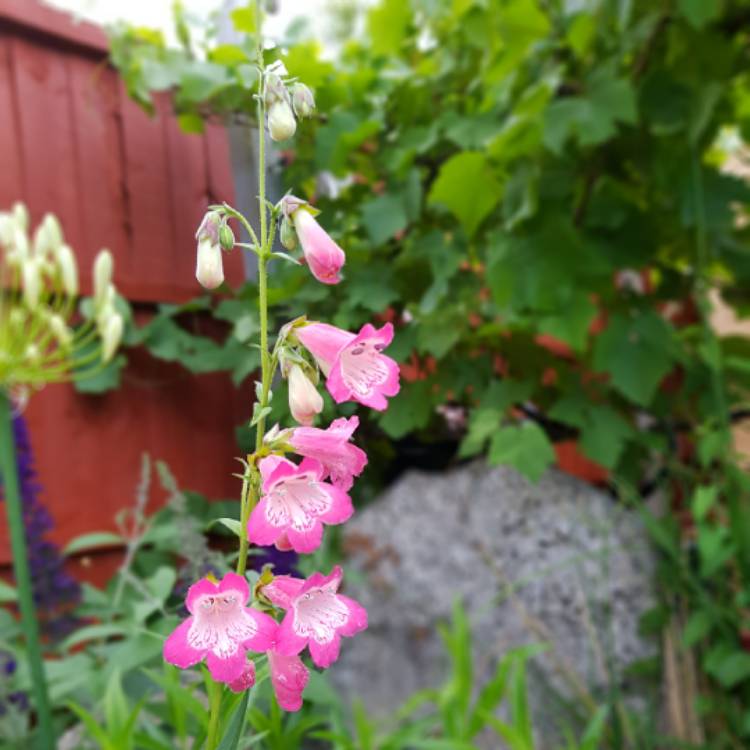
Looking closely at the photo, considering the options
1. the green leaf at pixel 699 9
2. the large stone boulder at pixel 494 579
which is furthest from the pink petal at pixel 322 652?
the green leaf at pixel 699 9

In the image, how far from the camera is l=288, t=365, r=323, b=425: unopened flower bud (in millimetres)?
426

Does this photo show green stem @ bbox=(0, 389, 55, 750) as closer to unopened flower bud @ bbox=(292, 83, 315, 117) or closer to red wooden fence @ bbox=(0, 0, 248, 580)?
red wooden fence @ bbox=(0, 0, 248, 580)

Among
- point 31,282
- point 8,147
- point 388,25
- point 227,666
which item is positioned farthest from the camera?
point 388,25

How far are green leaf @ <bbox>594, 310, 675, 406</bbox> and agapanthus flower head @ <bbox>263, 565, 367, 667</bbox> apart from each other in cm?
130

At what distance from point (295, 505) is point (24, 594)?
2.53ft

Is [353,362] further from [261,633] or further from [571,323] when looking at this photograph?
[571,323]

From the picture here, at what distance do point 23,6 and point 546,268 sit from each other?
1251 millimetres

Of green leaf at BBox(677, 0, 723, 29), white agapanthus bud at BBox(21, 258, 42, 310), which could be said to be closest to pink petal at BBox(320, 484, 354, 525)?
white agapanthus bud at BBox(21, 258, 42, 310)

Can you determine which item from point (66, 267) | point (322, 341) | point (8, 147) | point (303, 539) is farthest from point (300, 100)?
point (8, 147)

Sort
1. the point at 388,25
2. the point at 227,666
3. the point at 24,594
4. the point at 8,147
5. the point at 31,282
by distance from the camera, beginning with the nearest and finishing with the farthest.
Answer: the point at 227,666, the point at 24,594, the point at 31,282, the point at 8,147, the point at 388,25

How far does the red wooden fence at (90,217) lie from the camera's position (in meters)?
1.57

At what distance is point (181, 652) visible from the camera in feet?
1.27

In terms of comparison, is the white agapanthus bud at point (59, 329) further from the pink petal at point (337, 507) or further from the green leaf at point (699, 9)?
the green leaf at point (699, 9)

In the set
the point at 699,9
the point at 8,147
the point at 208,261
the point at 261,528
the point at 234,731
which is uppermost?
the point at 699,9
